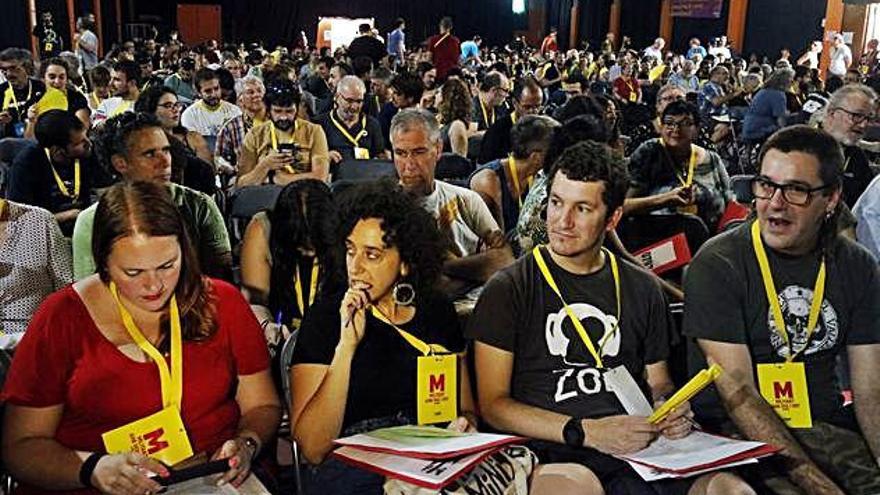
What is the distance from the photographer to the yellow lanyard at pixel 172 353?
2.34 metres

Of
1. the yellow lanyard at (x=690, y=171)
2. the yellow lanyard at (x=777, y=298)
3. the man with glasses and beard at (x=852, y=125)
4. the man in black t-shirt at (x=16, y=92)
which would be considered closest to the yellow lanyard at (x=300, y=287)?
the yellow lanyard at (x=777, y=298)

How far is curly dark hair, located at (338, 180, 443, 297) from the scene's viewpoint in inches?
102

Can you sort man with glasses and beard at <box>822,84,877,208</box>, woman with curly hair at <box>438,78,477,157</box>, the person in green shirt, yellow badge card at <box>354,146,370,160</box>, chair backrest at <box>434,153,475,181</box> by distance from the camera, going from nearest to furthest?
the person in green shirt < man with glasses and beard at <box>822,84,877,208</box> < chair backrest at <box>434,153,475,181</box> < yellow badge card at <box>354,146,370,160</box> < woman with curly hair at <box>438,78,477,157</box>

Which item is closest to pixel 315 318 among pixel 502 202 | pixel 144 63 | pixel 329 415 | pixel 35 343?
pixel 329 415

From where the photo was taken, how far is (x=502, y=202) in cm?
470

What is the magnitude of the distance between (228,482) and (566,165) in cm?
138

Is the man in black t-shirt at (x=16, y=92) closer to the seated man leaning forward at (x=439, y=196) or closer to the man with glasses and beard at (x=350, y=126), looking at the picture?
the man with glasses and beard at (x=350, y=126)

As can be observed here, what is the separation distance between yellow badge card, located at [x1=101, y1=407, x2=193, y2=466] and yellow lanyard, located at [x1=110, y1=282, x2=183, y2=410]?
39mm

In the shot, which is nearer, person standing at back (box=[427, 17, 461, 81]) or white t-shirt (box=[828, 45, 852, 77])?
person standing at back (box=[427, 17, 461, 81])

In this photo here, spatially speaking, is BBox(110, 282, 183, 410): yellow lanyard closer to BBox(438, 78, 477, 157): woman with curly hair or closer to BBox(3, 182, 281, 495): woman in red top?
BBox(3, 182, 281, 495): woman in red top

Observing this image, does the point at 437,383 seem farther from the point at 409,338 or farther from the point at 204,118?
the point at 204,118

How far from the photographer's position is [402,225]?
2600 millimetres

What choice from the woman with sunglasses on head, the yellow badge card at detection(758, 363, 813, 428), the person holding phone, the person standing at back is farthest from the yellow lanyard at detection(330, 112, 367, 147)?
the person standing at back

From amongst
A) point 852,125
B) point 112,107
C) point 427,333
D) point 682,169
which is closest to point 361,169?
point 682,169
